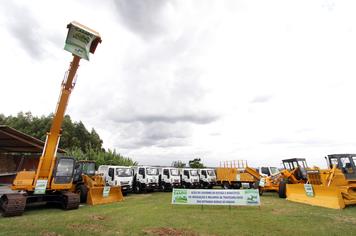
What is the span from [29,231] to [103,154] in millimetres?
27281

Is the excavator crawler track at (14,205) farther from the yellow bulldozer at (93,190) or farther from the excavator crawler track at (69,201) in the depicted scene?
the yellow bulldozer at (93,190)

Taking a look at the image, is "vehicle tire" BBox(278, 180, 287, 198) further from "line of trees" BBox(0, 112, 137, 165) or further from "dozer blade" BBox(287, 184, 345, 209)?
"line of trees" BBox(0, 112, 137, 165)

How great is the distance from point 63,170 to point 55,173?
1.28 ft

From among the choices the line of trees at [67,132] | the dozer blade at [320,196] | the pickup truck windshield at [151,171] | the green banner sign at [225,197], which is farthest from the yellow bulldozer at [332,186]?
the line of trees at [67,132]

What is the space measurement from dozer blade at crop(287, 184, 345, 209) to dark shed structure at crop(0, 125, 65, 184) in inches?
613

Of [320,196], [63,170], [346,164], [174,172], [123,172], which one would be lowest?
[320,196]

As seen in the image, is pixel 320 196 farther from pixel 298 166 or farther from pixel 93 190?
pixel 93 190

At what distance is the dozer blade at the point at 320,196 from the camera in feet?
35.4

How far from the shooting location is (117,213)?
1004cm

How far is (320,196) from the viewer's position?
1170 cm

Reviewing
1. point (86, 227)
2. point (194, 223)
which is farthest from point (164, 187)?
point (86, 227)

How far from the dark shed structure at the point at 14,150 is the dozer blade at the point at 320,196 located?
1558 centimetres

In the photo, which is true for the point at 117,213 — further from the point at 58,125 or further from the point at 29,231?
the point at 58,125

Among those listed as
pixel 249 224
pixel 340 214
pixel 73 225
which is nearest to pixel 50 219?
pixel 73 225
